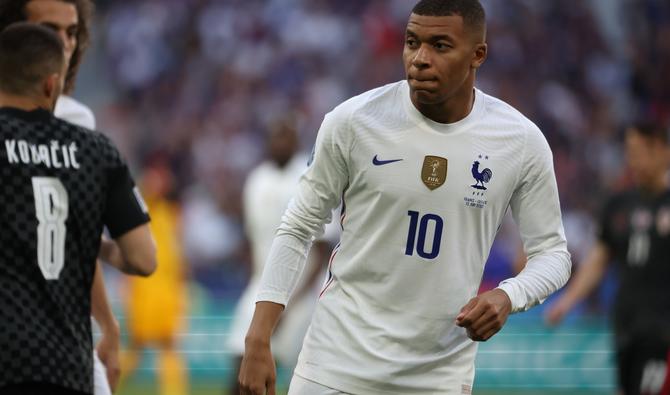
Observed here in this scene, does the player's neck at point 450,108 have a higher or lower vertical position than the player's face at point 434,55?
lower

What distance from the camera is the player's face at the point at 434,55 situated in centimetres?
452

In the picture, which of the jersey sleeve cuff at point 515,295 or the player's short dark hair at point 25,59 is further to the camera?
the player's short dark hair at point 25,59

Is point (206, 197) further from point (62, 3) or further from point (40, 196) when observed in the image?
point (40, 196)

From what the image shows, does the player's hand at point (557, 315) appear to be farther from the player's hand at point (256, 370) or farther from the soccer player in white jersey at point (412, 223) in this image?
the player's hand at point (256, 370)

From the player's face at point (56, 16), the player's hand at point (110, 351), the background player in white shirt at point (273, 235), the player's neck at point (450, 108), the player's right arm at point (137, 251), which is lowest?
the background player in white shirt at point (273, 235)

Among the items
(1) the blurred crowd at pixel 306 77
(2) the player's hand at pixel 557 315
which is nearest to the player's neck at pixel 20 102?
(2) the player's hand at pixel 557 315

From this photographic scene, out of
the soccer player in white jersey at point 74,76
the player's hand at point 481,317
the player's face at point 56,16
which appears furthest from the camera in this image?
the player's face at point 56,16

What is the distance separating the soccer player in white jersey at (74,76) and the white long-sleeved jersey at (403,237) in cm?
102

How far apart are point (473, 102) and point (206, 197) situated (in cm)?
1396

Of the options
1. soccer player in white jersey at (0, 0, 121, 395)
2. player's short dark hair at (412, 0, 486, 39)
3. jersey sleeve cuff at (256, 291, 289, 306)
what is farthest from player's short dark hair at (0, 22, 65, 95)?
player's short dark hair at (412, 0, 486, 39)

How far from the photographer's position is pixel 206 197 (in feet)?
61.0

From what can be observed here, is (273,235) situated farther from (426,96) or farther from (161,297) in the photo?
(426,96)

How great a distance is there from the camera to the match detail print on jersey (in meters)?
4.42

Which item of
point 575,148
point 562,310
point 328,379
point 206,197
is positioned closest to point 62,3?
point 328,379
